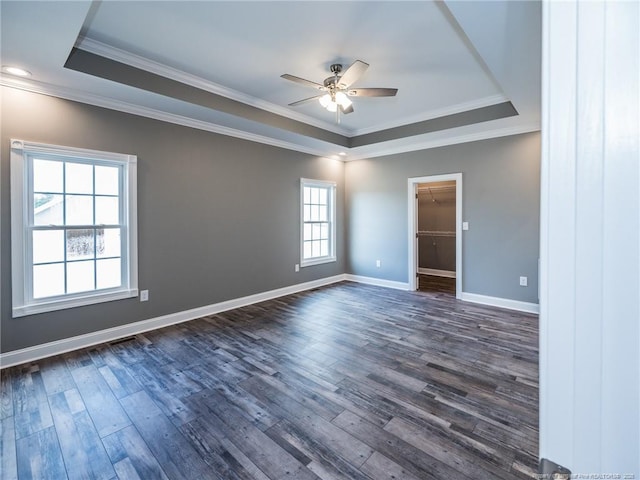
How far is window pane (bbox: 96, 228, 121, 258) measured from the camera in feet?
11.1

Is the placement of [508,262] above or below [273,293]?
above

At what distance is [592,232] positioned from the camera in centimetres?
40

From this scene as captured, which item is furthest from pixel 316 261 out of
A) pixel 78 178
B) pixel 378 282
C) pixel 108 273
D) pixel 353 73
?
pixel 78 178

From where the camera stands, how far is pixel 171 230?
153 inches

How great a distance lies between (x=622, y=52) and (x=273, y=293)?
16.3 feet

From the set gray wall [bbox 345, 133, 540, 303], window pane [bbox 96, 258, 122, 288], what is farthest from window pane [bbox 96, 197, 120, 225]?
gray wall [bbox 345, 133, 540, 303]

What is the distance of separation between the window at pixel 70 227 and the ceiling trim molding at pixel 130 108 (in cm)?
53

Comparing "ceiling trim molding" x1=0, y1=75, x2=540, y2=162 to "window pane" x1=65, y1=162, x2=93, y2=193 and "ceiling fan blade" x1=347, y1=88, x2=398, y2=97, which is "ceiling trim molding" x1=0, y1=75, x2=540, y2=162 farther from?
"ceiling fan blade" x1=347, y1=88, x2=398, y2=97

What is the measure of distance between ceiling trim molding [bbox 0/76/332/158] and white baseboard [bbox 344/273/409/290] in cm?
300

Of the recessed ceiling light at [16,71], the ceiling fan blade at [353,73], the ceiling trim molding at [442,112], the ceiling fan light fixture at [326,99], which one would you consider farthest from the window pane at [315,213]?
the recessed ceiling light at [16,71]

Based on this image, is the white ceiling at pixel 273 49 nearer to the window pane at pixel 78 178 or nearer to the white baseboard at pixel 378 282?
the window pane at pixel 78 178

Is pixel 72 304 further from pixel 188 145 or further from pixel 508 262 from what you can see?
pixel 508 262

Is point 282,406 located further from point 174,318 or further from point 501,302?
point 501,302

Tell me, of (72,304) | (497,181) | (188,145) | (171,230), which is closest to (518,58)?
(497,181)
